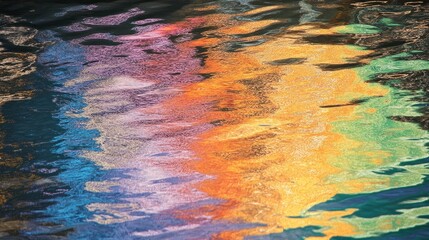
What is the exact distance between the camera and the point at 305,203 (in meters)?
2.04

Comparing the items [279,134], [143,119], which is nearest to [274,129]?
[279,134]

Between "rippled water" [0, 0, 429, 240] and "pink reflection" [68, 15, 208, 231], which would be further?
"pink reflection" [68, 15, 208, 231]

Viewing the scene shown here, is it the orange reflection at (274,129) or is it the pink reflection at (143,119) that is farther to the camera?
the pink reflection at (143,119)

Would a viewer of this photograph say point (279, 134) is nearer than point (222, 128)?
Yes

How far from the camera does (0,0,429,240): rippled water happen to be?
1.99 metres

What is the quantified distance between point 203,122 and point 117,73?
1.00 m

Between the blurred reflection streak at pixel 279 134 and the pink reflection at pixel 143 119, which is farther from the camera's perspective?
the pink reflection at pixel 143 119

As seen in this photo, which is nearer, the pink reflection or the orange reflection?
the orange reflection

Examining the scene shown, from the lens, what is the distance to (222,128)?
9.01 ft

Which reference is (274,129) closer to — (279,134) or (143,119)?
(279,134)

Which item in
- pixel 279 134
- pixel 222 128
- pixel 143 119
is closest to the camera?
pixel 279 134

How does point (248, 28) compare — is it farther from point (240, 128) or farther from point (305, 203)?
point (305, 203)

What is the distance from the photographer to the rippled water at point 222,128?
6.53 ft

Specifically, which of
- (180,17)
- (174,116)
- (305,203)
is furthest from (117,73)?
(305,203)
